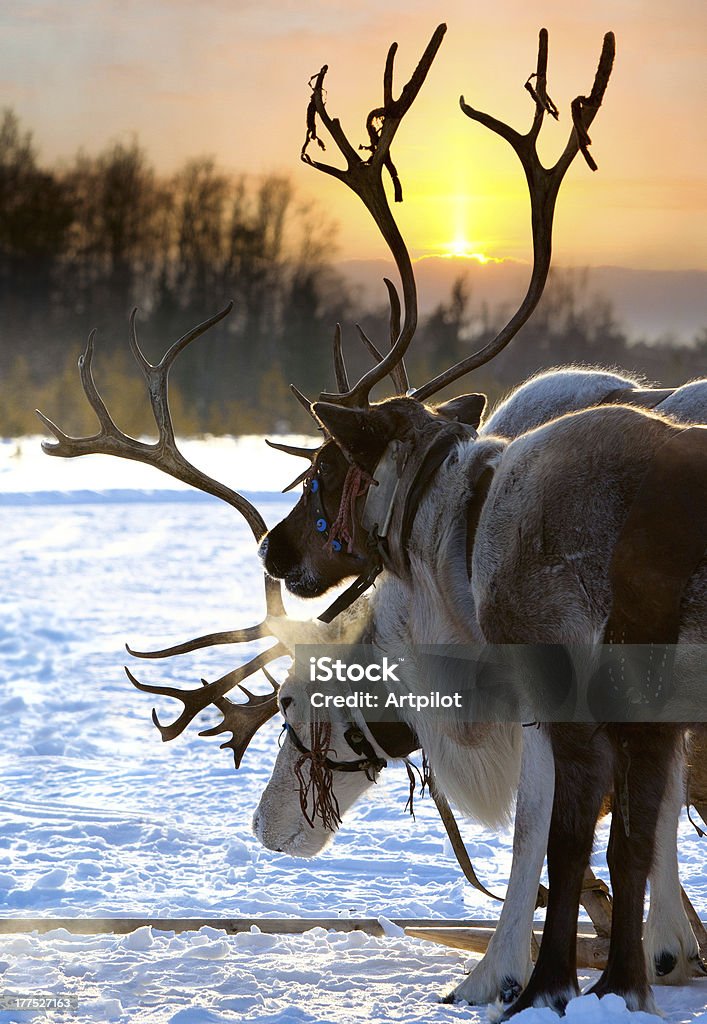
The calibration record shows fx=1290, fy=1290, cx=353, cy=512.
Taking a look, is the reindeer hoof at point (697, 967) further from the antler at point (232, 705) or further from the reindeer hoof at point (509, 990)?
the antler at point (232, 705)

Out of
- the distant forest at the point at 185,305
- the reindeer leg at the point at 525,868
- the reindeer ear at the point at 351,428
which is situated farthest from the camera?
the distant forest at the point at 185,305

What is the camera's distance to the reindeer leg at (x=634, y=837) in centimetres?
277

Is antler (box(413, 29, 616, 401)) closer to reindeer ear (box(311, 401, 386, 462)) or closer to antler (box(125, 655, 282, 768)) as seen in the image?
reindeer ear (box(311, 401, 386, 462))

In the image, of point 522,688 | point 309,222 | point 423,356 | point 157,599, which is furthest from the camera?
point 309,222

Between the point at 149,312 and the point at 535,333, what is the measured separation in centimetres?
698

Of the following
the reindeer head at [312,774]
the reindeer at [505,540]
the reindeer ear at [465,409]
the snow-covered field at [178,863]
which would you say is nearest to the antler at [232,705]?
the reindeer head at [312,774]

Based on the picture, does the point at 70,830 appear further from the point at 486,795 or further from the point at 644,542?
the point at 644,542

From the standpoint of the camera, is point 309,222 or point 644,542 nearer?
point 644,542

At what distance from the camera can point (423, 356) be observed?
69.2 feet

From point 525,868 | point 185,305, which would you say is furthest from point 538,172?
point 185,305

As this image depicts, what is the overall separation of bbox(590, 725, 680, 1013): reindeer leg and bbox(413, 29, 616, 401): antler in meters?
1.31

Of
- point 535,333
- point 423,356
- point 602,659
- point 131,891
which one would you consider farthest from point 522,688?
point 535,333

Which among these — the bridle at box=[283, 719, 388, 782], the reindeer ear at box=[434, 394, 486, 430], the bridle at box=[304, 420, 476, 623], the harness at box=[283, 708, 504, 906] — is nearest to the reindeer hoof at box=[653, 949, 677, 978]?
the harness at box=[283, 708, 504, 906]

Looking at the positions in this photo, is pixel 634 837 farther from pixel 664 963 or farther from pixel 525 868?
pixel 664 963
